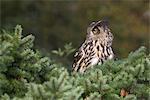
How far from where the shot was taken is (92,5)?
19.3 metres

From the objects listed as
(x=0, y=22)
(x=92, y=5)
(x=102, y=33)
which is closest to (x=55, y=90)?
(x=102, y=33)

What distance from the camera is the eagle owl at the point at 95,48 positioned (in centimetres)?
652

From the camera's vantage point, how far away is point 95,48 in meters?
6.63

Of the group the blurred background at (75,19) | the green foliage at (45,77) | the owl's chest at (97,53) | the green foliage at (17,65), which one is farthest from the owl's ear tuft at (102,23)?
the blurred background at (75,19)

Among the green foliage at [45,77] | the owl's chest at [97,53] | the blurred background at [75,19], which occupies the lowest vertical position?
the green foliage at [45,77]

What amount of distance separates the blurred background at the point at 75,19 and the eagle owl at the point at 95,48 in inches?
321

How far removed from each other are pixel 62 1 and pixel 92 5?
164 centimetres

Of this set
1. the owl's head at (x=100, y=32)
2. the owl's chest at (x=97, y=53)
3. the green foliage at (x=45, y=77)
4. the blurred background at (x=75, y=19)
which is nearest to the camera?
the green foliage at (x=45, y=77)

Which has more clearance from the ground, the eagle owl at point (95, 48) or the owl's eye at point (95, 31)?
the owl's eye at point (95, 31)

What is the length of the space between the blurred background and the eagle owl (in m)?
8.14

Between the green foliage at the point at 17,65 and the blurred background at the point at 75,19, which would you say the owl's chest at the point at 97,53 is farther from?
the blurred background at the point at 75,19

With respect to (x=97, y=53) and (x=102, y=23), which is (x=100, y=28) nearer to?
(x=102, y=23)

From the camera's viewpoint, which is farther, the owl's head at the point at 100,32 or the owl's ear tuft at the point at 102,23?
the owl's head at the point at 100,32

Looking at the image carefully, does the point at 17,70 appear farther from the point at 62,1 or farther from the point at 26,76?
the point at 62,1
